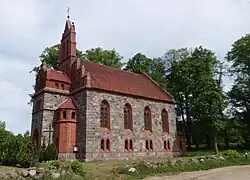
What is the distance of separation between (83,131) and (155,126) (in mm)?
11114

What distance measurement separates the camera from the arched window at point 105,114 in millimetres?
30188

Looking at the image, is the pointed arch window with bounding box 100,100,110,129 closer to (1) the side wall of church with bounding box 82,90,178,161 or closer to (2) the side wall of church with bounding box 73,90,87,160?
(1) the side wall of church with bounding box 82,90,178,161

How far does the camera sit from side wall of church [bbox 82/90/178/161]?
28438mm

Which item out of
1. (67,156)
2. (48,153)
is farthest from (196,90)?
(48,153)

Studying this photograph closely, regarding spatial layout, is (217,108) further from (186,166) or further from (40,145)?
(40,145)

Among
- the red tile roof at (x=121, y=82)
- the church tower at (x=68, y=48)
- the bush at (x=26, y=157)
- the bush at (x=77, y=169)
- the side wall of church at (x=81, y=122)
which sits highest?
the church tower at (x=68, y=48)

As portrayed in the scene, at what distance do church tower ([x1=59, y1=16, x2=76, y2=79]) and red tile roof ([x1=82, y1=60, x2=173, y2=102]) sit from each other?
1876 millimetres

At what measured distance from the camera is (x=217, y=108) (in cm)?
3756

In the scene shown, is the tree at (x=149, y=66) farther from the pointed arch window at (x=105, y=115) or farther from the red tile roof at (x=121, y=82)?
the pointed arch window at (x=105, y=115)

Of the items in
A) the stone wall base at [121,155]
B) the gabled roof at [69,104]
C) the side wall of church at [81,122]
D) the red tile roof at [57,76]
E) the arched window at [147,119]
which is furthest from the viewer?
the arched window at [147,119]

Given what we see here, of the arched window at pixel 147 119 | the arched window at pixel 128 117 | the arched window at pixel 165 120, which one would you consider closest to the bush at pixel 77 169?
the arched window at pixel 128 117

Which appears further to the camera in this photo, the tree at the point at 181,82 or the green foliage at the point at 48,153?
the tree at the point at 181,82

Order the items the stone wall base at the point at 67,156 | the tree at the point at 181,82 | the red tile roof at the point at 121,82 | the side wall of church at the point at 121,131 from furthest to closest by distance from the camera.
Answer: the tree at the point at 181,82, the red tile roof at the point at 121,82, the side wall of church at the point at 121,131, the stone wall base at the point at 67,156

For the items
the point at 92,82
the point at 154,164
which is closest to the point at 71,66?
the point at 92,82
